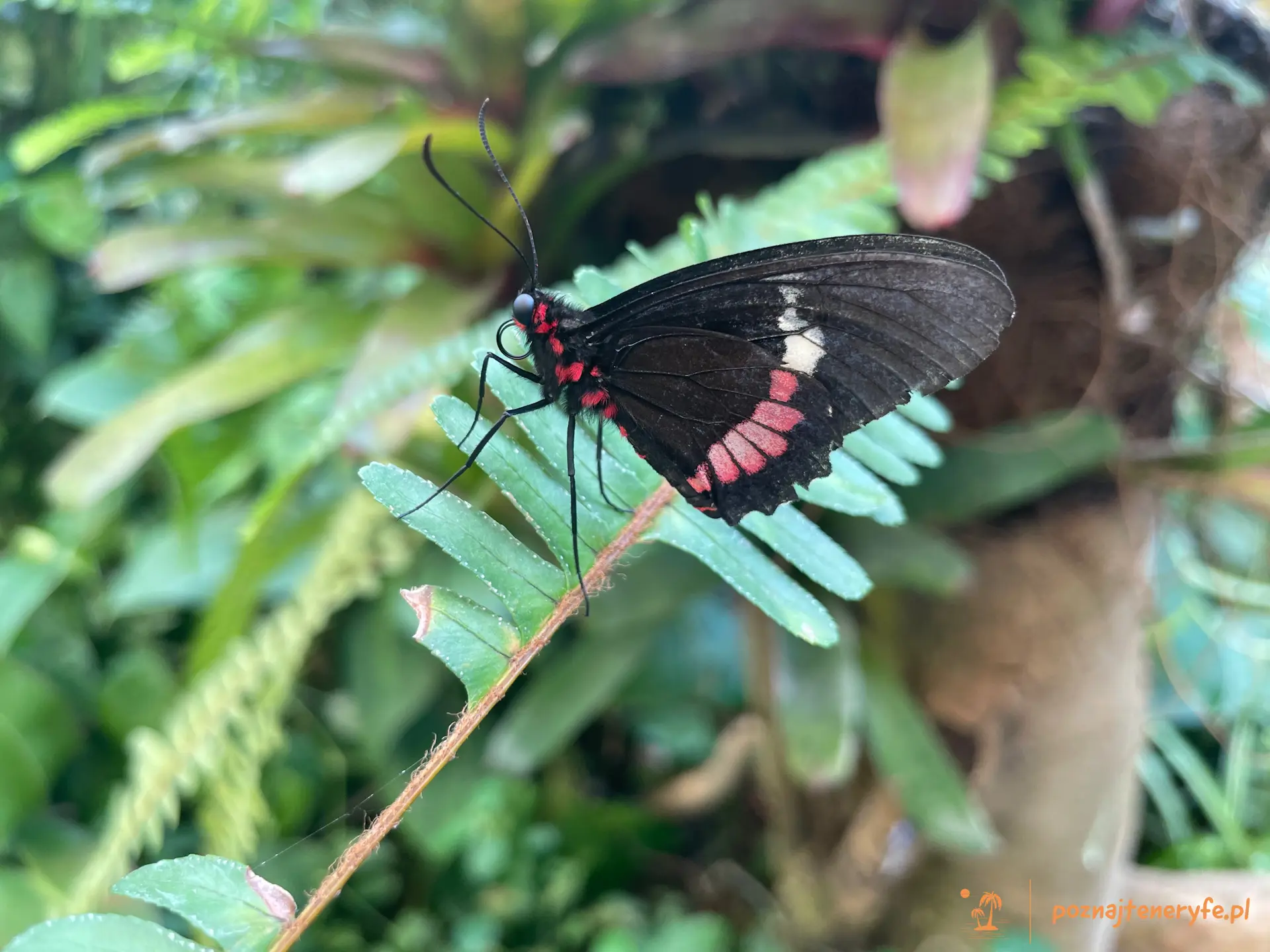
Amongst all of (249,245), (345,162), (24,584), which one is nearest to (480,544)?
(345,162)

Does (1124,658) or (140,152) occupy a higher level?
(140,152)

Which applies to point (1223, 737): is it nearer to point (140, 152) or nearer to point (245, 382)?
point (245, 382)

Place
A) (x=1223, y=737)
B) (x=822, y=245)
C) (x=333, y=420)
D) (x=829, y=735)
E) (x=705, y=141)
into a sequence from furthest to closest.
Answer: (x=1223, y=737), (x=705, y=141), (x=829, y=735), (x=333, y=420), (x=822, y=245)

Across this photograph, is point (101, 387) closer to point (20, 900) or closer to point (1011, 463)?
point (20, 900)

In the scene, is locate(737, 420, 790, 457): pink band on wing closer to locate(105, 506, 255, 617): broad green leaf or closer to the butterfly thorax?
the butterfly thorax

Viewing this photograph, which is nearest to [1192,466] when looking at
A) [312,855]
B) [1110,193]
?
[1110,193]

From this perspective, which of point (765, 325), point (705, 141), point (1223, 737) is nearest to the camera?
point (765, 325)
